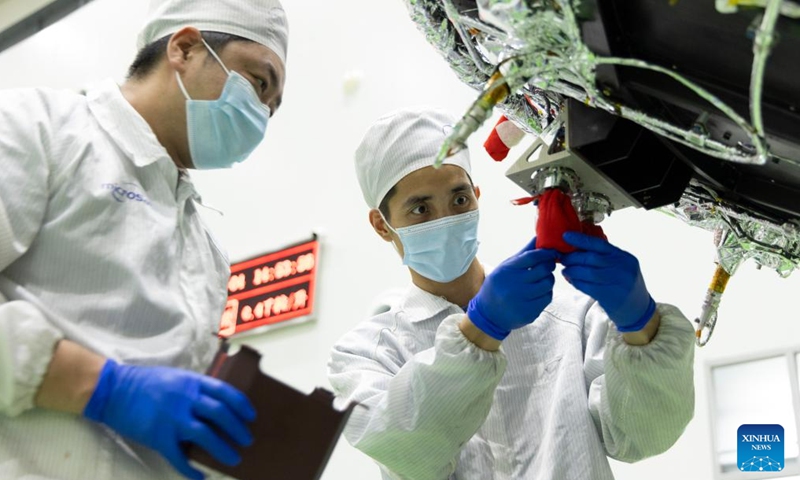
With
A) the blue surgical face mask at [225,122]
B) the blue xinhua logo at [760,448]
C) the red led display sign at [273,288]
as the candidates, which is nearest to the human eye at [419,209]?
the blue surgical face mask at [225,122]

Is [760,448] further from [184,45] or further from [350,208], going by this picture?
[350,208]

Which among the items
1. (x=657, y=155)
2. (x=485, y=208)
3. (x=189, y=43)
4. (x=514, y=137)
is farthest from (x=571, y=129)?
(x=485, y=208)

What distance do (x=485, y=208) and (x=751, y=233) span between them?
1403mm

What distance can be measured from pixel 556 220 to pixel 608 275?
0.30ft

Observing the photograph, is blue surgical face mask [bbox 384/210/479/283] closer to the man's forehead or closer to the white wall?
the man's forehead

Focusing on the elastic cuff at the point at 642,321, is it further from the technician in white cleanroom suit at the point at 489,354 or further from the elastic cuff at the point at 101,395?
the elastic cuff at the point at 101,395

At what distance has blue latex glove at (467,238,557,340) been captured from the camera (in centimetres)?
102

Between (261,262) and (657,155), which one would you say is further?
(261,262)

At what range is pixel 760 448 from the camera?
1694 millimetres

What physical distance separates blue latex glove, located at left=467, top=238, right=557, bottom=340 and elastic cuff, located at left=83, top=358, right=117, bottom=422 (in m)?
0.45

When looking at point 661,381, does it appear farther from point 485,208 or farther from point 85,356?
point 485,208

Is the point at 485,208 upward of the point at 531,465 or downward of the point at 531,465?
upward

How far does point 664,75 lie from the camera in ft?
2.61

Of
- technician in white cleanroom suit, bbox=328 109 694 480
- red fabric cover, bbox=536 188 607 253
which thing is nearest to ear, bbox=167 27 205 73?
technician in white cleanroom suit, bbox=328 109 694 480
